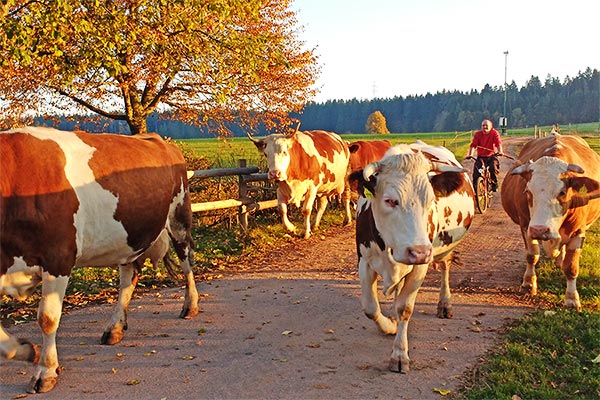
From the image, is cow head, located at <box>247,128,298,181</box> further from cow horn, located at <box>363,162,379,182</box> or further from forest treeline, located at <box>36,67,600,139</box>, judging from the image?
forest treeline, located at <box>36,67,600,139</box>

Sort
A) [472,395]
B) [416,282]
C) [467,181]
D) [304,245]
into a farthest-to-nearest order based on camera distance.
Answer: [304,245] → [467,181] → [416,282] → [472,395]

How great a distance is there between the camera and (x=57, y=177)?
4.38 metres

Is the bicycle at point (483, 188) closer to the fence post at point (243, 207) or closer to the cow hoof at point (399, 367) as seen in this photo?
the fence post at point (243, 207)

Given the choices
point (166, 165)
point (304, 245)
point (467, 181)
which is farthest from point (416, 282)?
point (304, 245)

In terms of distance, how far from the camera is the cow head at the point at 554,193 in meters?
5.88

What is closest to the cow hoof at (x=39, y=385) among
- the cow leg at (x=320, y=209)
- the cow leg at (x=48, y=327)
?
the cow leg at (x=48, y=327)

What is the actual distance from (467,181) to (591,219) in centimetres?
163

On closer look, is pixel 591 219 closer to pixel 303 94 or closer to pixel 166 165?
pixel 166 165

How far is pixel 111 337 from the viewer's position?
5301 mm

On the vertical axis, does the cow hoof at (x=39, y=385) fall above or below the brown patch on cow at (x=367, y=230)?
below

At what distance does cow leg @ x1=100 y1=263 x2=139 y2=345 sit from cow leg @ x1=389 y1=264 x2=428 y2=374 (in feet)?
8.81

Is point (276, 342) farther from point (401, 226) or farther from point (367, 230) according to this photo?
point (401, 226)

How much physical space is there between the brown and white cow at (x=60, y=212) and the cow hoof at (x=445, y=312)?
318cm

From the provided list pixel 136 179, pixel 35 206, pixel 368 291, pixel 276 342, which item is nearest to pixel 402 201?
pixel 368 291
